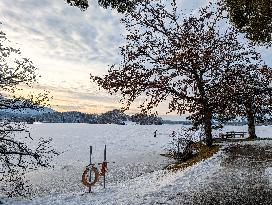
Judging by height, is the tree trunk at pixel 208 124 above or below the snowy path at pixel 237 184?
above

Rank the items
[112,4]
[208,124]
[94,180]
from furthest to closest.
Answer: [208,124] < [94,180] < [112,4]

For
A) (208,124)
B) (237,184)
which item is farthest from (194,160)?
(237,184)

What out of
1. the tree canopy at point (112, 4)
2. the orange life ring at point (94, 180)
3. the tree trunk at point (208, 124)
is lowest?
the orange life ring at point (94, 180)

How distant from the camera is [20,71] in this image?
16938 mm

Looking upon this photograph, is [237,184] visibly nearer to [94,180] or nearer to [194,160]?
[194,160]

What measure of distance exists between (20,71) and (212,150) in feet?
37.1

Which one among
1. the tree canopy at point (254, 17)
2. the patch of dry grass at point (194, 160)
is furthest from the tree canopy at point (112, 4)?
the patch of dry grass at point (194, 160)

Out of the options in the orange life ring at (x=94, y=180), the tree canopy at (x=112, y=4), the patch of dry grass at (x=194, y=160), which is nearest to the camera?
the tree canopy at (x=112, y=4)

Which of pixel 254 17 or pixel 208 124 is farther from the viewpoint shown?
pixel 208 124

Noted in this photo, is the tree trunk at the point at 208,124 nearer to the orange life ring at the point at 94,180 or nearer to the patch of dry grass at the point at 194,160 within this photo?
the patch of dry grass at the point at 194,160

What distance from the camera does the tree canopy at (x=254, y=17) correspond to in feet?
43.9

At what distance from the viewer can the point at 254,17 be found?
576 inches

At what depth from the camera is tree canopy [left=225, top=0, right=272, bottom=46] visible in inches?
527

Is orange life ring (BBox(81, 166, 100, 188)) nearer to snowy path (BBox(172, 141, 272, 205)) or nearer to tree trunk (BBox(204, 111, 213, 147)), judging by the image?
snowy path (BBox(172, 141, 272, 205))
